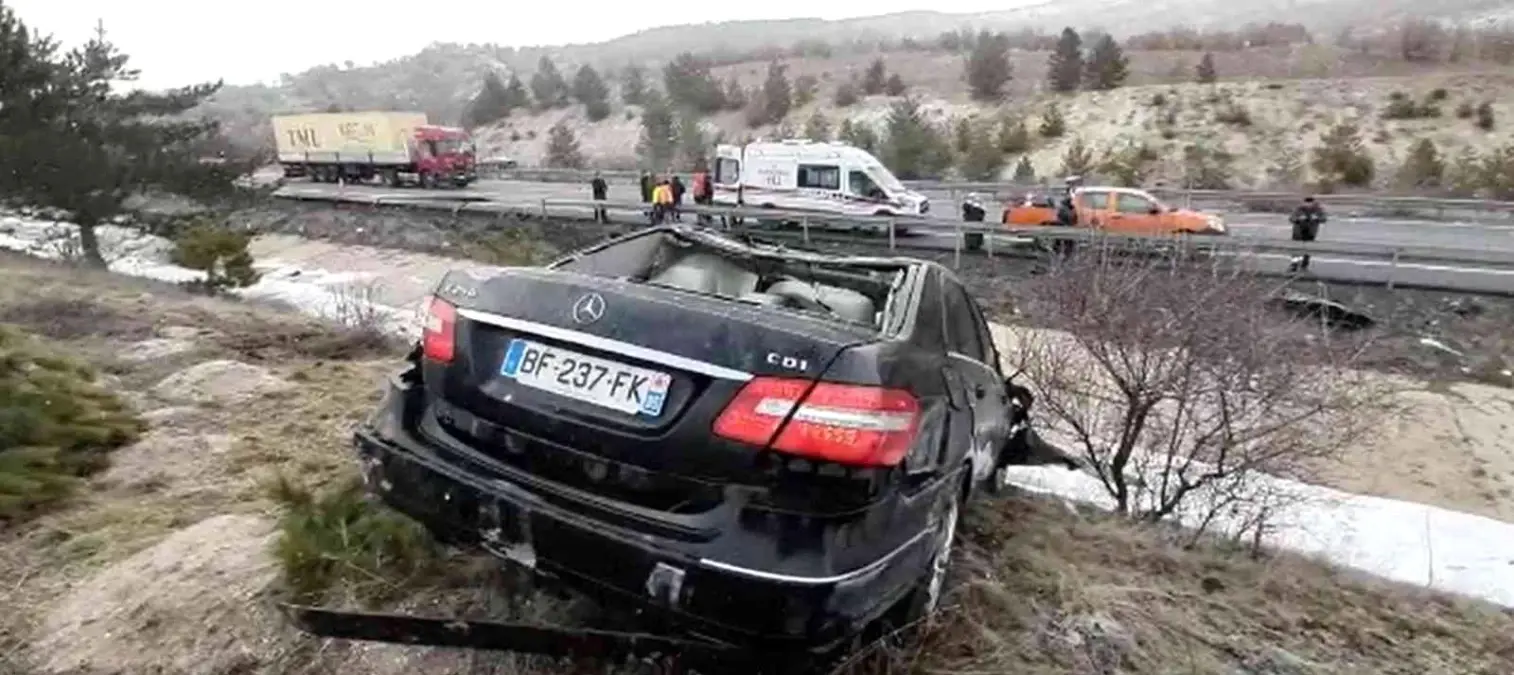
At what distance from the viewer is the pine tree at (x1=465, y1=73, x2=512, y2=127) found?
57594 millimetres

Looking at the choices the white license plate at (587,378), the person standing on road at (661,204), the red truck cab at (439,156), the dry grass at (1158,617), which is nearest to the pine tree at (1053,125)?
the person standing on road at (661,204)

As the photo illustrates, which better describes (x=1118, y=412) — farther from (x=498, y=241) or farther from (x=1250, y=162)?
(x=1250, y=162)

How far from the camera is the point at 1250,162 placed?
30.2 meters

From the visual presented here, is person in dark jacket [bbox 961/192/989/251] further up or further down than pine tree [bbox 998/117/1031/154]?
further down

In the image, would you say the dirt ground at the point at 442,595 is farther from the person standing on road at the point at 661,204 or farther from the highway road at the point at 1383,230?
the person standing on road at the point at 661,204

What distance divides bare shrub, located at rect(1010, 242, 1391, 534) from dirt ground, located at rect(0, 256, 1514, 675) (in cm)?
156

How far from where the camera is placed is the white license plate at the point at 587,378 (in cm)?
230

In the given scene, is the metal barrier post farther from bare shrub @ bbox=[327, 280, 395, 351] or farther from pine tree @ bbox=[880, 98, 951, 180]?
pine tree @ bbox=[880, 98, 951, 180]

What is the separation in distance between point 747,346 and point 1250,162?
32282 mm

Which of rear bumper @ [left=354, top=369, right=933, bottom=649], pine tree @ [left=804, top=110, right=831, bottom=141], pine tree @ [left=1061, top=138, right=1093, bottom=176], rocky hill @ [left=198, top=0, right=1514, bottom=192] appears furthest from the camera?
pine tree @ [left=804, top=110, right=831, bottom=141]

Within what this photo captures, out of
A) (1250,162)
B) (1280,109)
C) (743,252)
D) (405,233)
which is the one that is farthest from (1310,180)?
(743,252)

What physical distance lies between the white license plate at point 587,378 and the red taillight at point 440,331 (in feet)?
0.73

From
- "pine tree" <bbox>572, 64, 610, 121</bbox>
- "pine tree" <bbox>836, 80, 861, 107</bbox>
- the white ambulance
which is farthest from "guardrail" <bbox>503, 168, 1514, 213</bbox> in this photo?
"pine tree" <bbox>572, 64, 610, 121</bbox>

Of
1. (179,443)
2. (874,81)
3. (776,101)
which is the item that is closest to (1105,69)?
(874,81)
